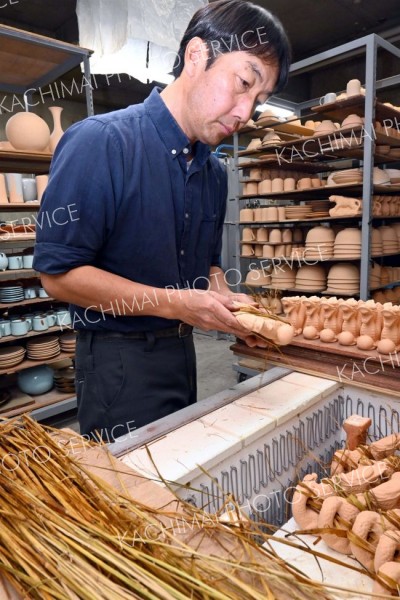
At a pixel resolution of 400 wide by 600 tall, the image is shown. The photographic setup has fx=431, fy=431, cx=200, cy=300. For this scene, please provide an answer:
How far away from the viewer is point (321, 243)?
405cm

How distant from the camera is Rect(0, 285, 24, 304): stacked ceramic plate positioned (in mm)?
3252

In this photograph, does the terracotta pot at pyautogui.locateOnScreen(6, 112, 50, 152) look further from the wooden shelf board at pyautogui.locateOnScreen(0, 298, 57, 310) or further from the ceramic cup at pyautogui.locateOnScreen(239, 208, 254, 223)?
the ceramic cup at pyautogui.locateOnScreen(239, 208, 254, 223)

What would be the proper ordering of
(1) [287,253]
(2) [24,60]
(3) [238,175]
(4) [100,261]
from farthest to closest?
(3) [238,175], (1) [287,253], (2) [24,60], (4) [100,261]

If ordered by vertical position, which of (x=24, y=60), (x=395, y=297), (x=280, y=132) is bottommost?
(x=395, y=297)

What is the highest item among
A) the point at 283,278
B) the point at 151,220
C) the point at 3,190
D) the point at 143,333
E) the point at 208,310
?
the point at 3,190

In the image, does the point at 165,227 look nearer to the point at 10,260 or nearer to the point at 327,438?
the point at 327,438

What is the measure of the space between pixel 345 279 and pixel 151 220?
2987 millimetres

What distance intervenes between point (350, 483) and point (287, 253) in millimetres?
3786

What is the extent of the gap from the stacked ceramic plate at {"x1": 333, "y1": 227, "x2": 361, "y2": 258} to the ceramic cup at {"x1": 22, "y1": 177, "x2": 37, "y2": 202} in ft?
8.60

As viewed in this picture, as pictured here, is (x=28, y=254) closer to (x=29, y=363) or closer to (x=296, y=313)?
(x=29, y=363)

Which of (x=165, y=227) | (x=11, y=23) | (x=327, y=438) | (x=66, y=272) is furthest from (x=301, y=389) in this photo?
(x=11, y=23)

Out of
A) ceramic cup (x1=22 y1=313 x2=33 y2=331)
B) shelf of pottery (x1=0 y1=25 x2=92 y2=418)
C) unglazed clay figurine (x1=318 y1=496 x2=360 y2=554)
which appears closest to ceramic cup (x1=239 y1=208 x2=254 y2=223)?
shelf of pottery (x1=0 y1=25 x2=92 y2=418)

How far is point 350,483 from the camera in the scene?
0.87 meters

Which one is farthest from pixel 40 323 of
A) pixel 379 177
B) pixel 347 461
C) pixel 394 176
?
pixel 394 176
